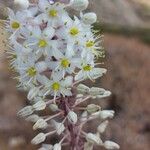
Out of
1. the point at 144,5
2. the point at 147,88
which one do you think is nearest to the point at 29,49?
the point at 147,88

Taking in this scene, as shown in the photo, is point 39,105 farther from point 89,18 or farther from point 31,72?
point 89,18

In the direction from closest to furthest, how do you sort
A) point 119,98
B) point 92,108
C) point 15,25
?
point 15,25 < point 92,108 < point 119,98

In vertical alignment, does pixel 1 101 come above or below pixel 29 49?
below

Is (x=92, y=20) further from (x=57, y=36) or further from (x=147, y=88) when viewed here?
(x=147, y=88)

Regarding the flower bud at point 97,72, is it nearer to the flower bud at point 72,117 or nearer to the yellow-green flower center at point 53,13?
the flower bud at point 72,117

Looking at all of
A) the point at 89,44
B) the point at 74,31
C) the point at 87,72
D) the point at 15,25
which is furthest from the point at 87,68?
the point at 15,25

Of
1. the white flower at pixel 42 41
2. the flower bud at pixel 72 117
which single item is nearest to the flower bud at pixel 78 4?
the white flower at pixel 42 41

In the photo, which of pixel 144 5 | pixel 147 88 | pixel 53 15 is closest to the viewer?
pixel 53 15
